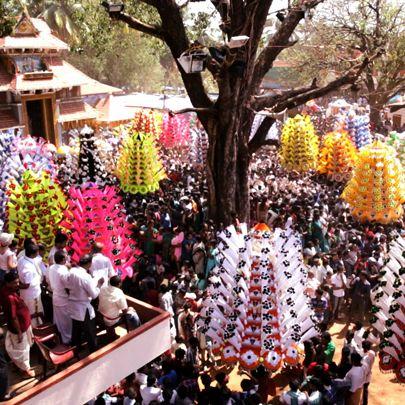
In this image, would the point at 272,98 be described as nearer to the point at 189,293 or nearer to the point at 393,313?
the point at 189,293

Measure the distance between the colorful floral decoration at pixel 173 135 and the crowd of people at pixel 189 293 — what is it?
23.0 ft

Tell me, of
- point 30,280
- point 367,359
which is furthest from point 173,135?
point 367,359

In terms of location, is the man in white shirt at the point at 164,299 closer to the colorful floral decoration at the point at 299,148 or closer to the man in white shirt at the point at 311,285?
the man in white shirt at the point at 311,285

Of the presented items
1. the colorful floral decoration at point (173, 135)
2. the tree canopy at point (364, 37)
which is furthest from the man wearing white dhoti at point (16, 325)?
the tree canopy at point (364, 37)

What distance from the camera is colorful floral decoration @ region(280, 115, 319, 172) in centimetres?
1672

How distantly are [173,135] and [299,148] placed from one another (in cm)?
643

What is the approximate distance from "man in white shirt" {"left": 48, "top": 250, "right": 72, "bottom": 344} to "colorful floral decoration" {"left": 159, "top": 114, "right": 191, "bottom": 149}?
50.4 ft

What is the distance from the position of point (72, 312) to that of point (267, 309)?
8.63ft

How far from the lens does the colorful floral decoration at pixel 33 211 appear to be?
29.5 feet

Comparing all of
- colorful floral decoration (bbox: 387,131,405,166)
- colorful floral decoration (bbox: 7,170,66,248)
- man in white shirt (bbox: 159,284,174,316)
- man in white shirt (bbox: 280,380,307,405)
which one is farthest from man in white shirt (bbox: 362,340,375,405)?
colorful floral decoration (bbox: 387,131,405,166)

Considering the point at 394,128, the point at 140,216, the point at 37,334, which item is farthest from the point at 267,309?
the point at 394,128

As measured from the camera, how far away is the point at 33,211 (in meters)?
8.99

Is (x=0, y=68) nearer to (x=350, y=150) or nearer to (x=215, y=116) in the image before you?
(x=215, y=116)

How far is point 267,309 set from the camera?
693 cm
